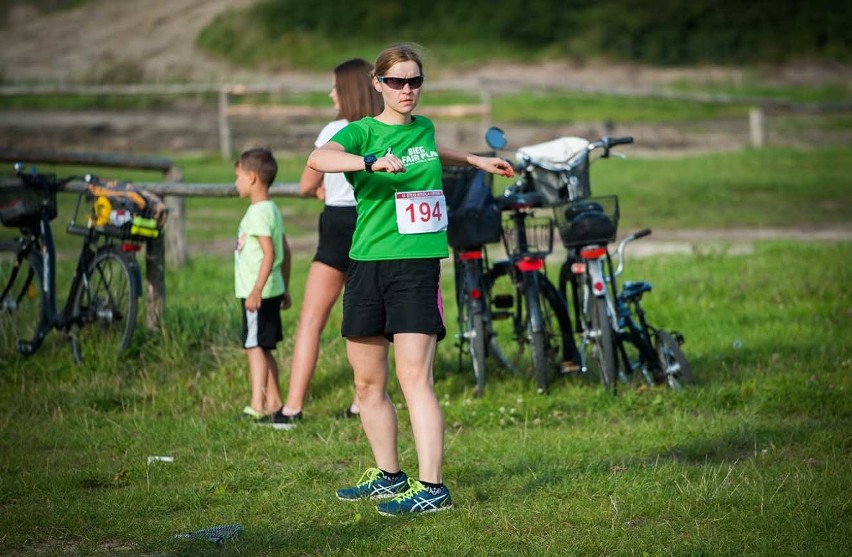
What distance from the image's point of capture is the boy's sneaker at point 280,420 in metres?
7.68

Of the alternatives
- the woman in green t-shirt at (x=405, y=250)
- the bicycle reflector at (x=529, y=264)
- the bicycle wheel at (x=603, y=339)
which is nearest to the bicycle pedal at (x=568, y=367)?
the bicycle wheel at (x=603, y=339)

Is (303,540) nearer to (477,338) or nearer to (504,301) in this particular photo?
(477,338)

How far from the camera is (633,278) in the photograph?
41.7 feet

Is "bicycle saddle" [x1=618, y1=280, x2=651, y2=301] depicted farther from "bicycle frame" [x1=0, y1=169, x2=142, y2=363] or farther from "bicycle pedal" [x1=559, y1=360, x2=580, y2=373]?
"bicycle frame" [x1=0, y1=169, x2=142, y2=363]

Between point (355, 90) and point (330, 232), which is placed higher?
point (355, 90)

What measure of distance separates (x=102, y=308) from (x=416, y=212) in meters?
3.88

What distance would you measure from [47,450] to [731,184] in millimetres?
15877

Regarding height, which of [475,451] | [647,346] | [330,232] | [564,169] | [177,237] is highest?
[564,169]

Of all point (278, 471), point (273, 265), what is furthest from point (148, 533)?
point (273, 265)

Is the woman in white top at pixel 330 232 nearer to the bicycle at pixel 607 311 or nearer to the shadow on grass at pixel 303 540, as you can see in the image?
the bicycle at pixel 607 311

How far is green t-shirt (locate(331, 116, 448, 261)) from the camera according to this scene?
5746 mm

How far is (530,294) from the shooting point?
8211 millimetres

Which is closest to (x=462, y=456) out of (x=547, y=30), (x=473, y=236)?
(x=473, y=236)

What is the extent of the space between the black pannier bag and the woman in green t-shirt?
7.31ft
